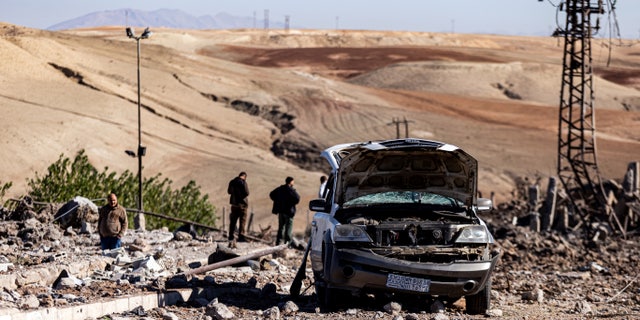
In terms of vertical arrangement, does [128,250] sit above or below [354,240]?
below

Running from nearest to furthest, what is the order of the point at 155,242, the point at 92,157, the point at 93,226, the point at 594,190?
the point at 155,242
the point at 93,226
the point at 594,190
the point at 92,157

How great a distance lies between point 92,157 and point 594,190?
25.5m

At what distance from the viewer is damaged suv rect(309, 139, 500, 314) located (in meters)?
13.0

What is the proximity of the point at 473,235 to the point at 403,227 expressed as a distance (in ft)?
2.65

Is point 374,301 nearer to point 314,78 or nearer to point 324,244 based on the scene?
point 324,244

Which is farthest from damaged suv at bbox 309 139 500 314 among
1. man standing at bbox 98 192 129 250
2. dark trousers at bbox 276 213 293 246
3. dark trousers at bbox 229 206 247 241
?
dark trousers at bbox 229 206 247 241

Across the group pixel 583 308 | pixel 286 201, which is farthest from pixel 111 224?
pixel 583 308

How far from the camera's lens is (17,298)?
12656 mm

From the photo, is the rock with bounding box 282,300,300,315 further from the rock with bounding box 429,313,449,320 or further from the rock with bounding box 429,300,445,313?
the rock with bounding box 429,313,449,320

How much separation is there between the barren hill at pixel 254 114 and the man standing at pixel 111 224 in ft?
77.5

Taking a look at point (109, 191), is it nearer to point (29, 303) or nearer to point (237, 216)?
point (237, 216)

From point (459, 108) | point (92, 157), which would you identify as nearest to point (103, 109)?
point (92, 157)

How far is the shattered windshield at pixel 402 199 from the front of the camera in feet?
45.9

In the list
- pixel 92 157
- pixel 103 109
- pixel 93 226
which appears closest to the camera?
pixel 93 226
